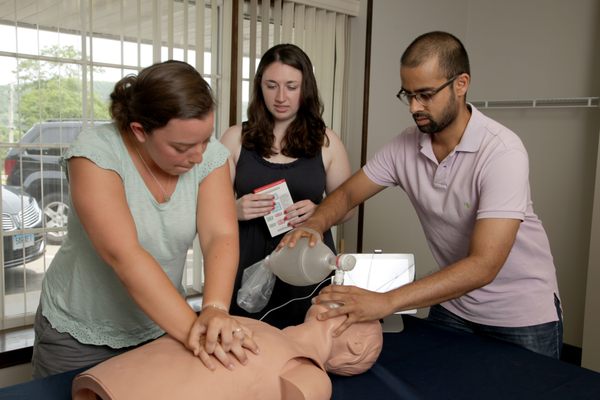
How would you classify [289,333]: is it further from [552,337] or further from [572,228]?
[572,228]

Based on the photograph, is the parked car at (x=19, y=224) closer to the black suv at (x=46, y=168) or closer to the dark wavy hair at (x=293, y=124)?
the black suv at (x=46, y=168)

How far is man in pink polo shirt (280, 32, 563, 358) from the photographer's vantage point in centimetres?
152

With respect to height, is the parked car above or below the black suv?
below

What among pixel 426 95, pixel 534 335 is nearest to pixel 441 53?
pixel 426 95

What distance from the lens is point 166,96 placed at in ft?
3.84

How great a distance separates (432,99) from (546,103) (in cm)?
214

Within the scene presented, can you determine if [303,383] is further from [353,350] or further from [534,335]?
[534,335]

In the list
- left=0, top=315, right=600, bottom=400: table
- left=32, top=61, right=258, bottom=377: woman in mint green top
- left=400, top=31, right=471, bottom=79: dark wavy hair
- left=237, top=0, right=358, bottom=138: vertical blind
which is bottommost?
left=0, top=315, right=600, bottom=400: table

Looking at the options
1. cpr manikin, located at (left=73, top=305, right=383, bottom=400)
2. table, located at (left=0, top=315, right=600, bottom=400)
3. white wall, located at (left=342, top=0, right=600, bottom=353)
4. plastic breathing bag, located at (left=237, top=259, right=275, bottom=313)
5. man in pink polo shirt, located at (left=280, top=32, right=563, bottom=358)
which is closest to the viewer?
cpr manikin, located at (left=73, top=305, right=383, bottom=400)

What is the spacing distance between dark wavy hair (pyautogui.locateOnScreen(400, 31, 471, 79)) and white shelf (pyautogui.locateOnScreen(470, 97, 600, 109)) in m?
1.95

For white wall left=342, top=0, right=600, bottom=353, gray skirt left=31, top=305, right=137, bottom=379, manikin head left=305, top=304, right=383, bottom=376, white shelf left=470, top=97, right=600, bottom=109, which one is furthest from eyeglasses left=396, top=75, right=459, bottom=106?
white wall left=342, top=0, right=600, bottom=353

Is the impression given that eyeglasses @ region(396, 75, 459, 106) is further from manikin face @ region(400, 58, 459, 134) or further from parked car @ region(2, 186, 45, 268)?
parked car @ region(2, 186, 45, 268)

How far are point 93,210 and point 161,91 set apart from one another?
0.28m

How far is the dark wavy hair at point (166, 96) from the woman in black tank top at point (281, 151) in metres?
0.81
